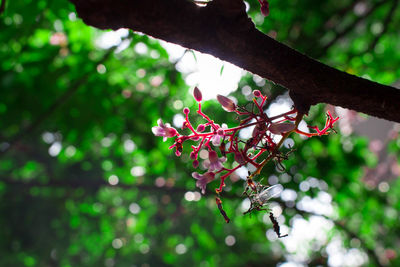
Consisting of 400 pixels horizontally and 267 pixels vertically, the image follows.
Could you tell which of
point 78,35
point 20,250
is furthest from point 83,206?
point 78,35

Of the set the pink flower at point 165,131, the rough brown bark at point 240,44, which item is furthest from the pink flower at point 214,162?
the rough brown bark at point 240,44

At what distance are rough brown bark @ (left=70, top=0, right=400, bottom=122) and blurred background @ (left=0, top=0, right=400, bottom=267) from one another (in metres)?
1.43

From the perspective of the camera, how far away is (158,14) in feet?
2.42

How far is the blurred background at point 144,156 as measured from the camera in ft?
9.40

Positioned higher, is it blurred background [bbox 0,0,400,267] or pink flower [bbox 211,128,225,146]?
pink flower [bbox 211,128,225,146]

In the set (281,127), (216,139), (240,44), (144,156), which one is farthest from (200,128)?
(144,156)

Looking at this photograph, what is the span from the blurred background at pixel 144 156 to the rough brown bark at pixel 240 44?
1435 mm

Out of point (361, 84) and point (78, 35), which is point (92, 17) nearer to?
point (361, 84)

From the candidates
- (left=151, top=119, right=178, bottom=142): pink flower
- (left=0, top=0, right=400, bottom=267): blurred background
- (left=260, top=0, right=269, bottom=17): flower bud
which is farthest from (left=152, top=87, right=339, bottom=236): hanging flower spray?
(left=0, top=0, right=400, bottom=267): blurred background

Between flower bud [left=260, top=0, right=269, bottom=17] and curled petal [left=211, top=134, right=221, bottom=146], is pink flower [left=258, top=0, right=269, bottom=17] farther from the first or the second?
curled petal [left=211, top=134, right=221, bottom=146]

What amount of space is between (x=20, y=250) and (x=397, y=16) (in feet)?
15.9

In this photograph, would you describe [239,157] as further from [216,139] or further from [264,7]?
[264,7]

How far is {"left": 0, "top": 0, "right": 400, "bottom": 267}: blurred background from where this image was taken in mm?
2865

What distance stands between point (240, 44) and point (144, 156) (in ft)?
9.69
